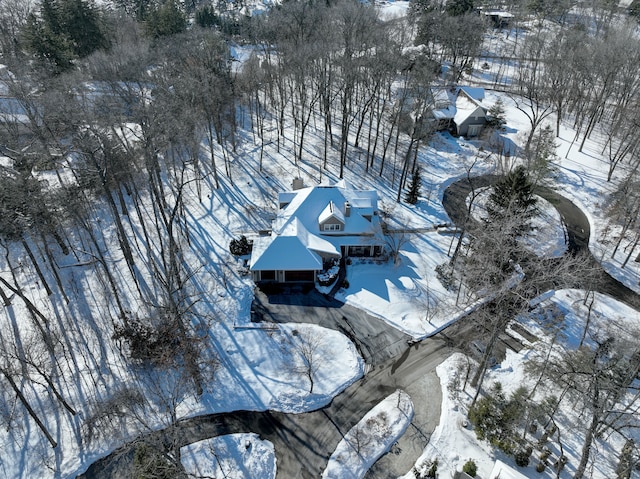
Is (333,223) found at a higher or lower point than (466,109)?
lower

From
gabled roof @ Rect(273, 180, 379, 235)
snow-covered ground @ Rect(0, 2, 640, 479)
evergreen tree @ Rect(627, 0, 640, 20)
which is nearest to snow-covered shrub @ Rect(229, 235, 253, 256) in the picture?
snow-covered ground @ Rect(0, 2, 640, 479)

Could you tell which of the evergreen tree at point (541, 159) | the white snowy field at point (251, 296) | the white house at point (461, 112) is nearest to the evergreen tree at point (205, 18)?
the white snowy field at point (251, 296)

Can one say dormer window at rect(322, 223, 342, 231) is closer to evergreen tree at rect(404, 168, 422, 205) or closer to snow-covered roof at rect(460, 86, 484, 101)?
evergreen tree at rect(404, 168, 422, 205)

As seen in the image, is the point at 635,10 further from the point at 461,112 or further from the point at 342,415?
the point at 342,415

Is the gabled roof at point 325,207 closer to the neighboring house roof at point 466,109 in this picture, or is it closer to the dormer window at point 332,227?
the dormer window at point 332,227

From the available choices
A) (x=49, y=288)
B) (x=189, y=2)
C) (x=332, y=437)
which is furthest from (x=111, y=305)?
(x=189, y=2)

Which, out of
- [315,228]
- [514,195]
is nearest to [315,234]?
[315,228]
